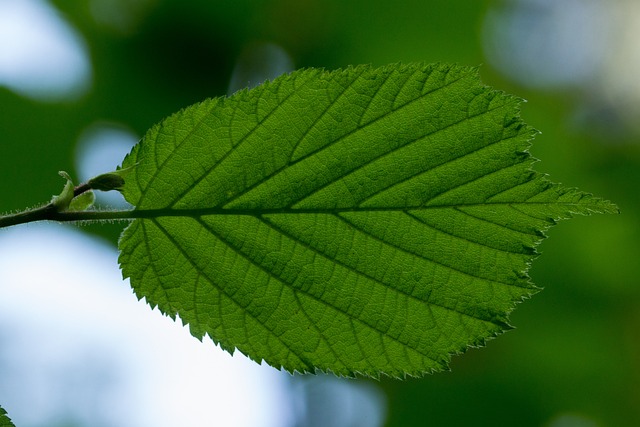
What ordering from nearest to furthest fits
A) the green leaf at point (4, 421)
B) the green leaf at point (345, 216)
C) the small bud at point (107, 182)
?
the green leaf at point (4, 421)
the small bud at point (107, 182)
the green leaf at point (345, 216)

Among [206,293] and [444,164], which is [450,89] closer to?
[444,164]

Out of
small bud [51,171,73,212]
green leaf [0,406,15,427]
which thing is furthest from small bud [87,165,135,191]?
green leaf [0,406,15,427]

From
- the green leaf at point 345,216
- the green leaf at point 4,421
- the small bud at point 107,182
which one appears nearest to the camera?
the green leaf at point 4,421

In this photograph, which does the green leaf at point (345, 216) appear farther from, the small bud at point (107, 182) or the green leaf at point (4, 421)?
the green leaf at point (4, 421)

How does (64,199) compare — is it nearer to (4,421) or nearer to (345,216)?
(4,421)

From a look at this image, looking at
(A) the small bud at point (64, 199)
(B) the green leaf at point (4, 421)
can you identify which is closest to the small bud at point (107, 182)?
(A) the small bud at point (64, 199)

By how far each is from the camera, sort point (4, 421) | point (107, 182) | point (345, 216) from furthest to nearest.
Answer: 1. point (345, 216)
2. point (107, 182)
3. point (4, 421)

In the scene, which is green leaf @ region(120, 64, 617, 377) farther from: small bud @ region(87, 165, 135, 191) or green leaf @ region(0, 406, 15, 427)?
green leaf @ region(0, 406, 15, 427)

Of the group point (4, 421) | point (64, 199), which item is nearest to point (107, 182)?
point (64, 199)

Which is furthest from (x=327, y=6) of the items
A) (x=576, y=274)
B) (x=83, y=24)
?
(x=576, y=274)
